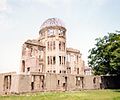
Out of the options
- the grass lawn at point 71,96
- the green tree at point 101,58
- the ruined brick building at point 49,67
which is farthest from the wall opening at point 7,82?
the green tree at point 101,58

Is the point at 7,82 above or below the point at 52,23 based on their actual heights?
below

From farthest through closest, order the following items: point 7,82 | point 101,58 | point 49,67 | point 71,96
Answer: point 49,67
point 101,58
point 7,82
point 71,96

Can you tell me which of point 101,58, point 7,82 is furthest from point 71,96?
point 101,58

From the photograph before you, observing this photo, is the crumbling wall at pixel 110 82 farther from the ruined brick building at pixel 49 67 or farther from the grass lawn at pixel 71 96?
the grass lawn at pixel 71 96

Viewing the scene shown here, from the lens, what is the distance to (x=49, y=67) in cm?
5634

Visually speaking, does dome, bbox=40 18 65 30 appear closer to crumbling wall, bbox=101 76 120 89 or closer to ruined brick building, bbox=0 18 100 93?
ruined brick building, bbox=0 18 100 93

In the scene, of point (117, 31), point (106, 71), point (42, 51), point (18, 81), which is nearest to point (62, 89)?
point (18, 81)

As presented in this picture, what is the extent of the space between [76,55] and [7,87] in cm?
3353

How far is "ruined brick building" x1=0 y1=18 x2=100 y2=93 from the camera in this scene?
36.2 meters

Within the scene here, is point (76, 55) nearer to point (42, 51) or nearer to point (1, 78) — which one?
point (42, 51)

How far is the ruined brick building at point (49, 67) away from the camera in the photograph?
36.2 meters

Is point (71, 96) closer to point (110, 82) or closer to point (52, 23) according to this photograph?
point (110, 82)

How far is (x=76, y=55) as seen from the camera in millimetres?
66688

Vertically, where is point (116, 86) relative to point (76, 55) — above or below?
below
